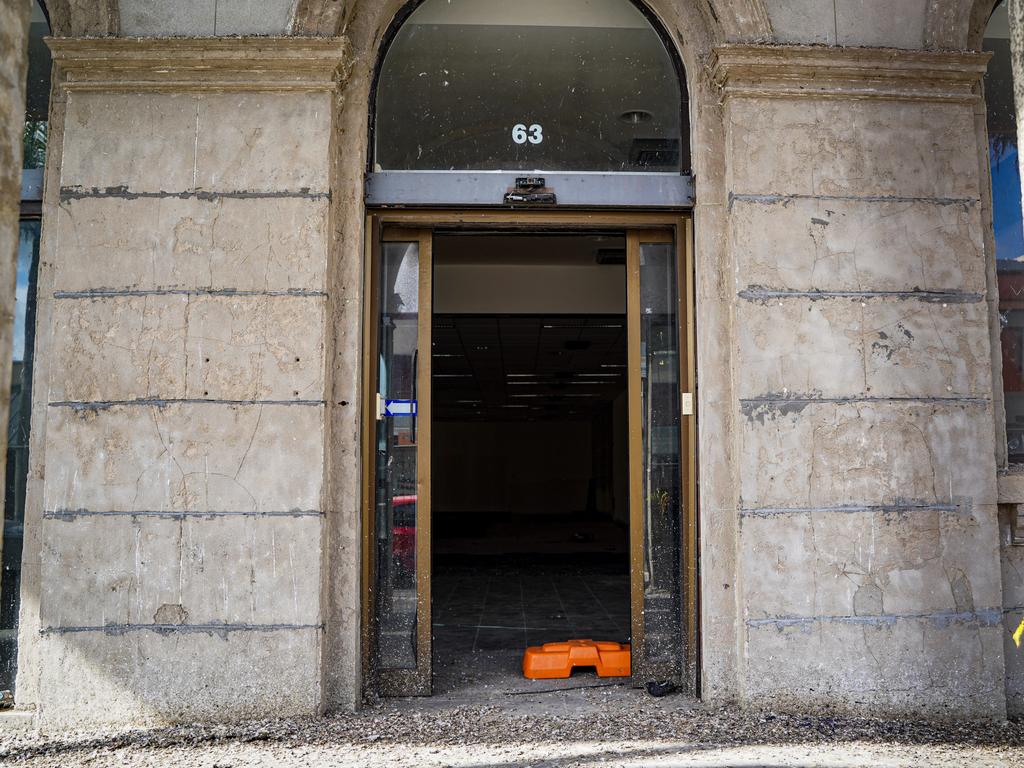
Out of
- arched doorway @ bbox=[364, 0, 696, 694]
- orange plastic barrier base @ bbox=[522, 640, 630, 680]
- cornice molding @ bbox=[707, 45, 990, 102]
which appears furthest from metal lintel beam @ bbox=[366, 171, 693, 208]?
orange plastic barrier base @ bbox=[522, 640, 630, 680]

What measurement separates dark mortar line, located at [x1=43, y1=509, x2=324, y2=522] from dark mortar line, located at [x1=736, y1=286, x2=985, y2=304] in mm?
2538

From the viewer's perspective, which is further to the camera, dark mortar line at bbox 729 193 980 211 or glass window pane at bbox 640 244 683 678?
glass window pane at bbox 640 244 683 678

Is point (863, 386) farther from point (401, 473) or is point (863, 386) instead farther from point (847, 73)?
point (401, 473)

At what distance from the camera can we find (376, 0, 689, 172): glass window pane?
514 centimetres

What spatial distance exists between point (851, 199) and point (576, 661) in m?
3.10

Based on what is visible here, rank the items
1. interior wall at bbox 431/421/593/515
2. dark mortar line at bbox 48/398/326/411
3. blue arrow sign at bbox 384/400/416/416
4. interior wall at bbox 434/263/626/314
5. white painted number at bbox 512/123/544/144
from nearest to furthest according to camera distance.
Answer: dark mortar line at bbox 48/398/326/411, blue arrow sign at bbox 384/400/416/416, white painted number at bbox 512/123/544/144, interior wall at bbox 434/263/626/314, interior wall at bbox 431/421/593/515

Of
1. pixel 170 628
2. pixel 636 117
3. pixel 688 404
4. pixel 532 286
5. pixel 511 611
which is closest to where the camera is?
pixel 170 628

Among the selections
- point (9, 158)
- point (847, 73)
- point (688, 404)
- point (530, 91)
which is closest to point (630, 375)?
point (688, 404)

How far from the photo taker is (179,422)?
4.56 metres

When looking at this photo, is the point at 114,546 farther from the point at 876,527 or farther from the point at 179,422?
the point at 876,527

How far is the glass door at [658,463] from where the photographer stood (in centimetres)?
505

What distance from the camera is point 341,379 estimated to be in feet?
15.5

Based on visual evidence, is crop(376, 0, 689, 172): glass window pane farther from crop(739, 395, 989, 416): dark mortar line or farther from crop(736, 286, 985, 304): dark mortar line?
crop(739, 395, 989, 416): dark mortar line

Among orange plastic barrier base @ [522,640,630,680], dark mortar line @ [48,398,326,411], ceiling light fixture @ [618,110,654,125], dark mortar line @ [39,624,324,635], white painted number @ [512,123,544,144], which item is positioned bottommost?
orange plastic barrier base @ [522,640,630,680]
